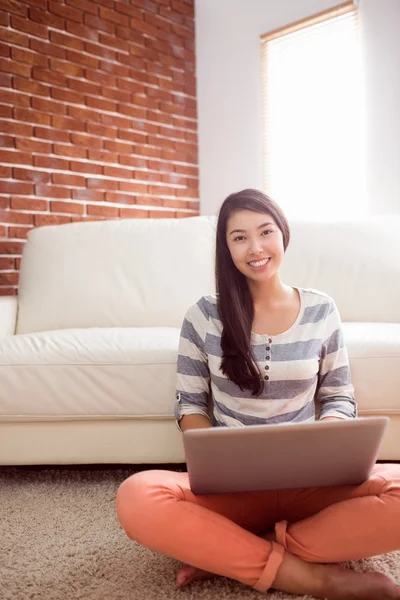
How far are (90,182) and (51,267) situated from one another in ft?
4.52

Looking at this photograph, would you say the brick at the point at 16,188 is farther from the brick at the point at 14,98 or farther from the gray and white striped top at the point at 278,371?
the gray and white striped top at the point at 278,371

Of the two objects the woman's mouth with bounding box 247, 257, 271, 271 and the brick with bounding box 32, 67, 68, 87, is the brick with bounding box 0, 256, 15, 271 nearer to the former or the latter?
the brick with bounding box 32, 67, 68, 87

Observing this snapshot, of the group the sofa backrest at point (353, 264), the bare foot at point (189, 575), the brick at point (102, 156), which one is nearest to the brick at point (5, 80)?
the brick at point (102, 156)

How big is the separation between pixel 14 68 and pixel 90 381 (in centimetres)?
224

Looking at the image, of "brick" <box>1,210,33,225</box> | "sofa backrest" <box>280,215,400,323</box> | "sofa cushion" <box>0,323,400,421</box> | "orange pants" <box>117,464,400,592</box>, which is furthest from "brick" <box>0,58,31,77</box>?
"orange pants" <box>117,464,400,592</box>

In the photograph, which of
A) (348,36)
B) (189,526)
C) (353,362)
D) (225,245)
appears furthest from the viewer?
(348,36)

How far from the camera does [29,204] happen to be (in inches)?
130

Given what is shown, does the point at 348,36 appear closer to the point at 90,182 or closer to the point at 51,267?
the point at 90,182

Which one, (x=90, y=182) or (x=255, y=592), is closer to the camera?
(x=255, y=592)

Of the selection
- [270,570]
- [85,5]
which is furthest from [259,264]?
[85,5]

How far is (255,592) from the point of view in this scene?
42.7 inches

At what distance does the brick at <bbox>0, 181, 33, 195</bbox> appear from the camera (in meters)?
3.18

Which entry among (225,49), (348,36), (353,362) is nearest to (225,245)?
(353,362)

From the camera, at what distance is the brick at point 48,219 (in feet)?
11.0
